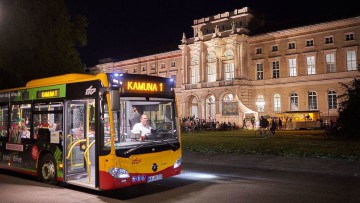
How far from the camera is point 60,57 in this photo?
21734mm

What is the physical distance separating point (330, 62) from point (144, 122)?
42.8 metres

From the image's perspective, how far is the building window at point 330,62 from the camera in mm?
45906

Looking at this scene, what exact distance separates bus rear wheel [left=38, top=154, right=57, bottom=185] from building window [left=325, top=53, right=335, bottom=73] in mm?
43372

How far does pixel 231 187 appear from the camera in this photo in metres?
9.57

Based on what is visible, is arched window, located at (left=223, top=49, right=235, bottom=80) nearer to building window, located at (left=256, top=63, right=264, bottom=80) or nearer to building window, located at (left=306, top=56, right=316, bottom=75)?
building window, located at (left=256, top=63, right=264, bottom=80)

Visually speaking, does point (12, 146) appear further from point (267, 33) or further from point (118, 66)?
point (118, 66)

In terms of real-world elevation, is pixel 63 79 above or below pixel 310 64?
below

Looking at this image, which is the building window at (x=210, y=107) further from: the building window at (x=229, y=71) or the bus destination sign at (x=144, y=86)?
the bus destination sign at (x=144, y=86)

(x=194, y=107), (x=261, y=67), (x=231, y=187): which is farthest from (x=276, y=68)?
(x=231, y=187)

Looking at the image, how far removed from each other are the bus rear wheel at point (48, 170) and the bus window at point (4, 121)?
9.07ft

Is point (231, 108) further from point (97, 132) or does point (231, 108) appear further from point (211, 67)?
point (97, 132)

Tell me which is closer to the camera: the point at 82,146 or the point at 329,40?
the point at 82,146

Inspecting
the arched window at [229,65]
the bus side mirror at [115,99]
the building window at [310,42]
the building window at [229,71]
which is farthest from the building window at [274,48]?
the bus side mirror at [115,99]

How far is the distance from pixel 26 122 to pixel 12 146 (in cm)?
122
